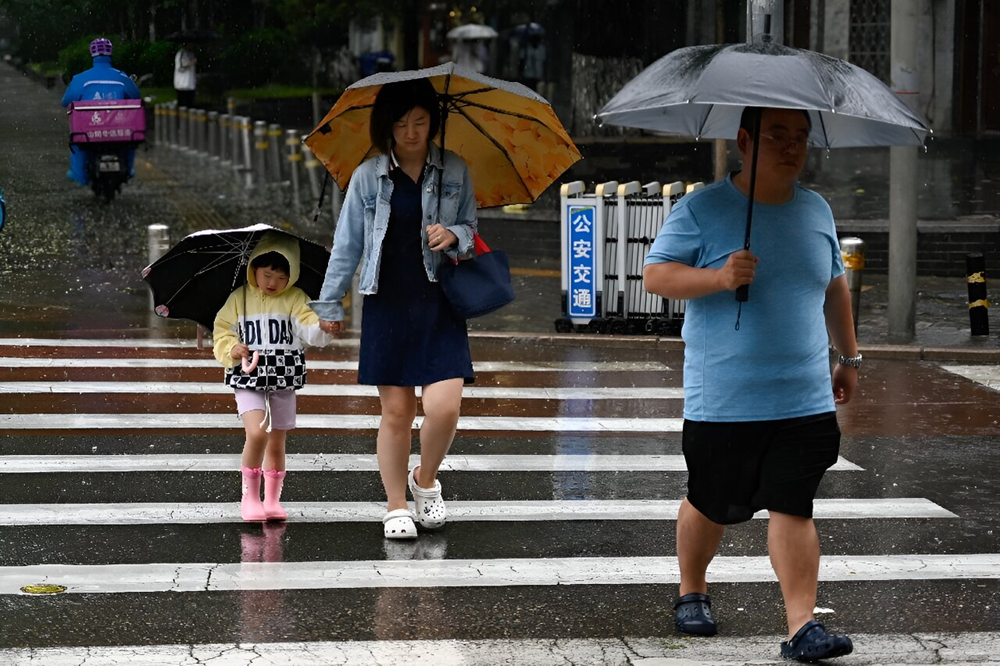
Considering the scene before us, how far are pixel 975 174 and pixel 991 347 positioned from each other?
1274cm

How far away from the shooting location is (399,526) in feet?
23.1

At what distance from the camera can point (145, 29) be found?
20938 millimetres

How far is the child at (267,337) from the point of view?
7.09 m

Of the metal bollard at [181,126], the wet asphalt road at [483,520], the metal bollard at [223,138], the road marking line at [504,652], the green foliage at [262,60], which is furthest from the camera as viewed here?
the green foliage at [262,60]

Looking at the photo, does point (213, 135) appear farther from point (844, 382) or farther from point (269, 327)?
point (844, 382)

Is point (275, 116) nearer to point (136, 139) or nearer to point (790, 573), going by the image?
point (136, 139)

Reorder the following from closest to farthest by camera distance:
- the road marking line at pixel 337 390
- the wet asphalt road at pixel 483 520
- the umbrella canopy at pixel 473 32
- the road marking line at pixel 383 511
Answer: the wet asphalt road at pixel 483 520 → the road marking line at pixel 383 511 → the road marking line at pixel 337 390 → the umbrella canopy at pixel 473 32

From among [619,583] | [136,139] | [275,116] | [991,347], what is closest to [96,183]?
[136,139]

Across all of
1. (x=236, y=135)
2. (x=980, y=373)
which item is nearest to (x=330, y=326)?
(x=980, y=373)

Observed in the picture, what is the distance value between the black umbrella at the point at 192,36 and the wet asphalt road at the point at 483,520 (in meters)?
8.50

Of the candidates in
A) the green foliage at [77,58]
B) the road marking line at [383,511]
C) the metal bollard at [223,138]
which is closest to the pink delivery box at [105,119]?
the green foliage at [77,58]

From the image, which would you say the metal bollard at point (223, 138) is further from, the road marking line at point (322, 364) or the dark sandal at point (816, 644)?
the dark sandal at point (816, 644)

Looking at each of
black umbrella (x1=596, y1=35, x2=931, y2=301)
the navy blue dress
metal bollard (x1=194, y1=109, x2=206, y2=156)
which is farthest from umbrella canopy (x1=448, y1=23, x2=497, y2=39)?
black umbrella (x1=596, y1=35, x2=931, y2=301)

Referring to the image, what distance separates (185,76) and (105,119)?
3.12 metres
